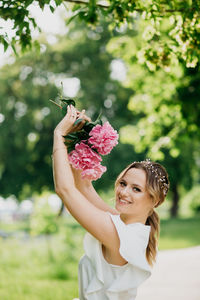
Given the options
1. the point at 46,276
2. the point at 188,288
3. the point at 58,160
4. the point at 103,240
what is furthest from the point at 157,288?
the point at 58,160

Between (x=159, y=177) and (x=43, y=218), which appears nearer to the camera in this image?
(x=159, y=177)

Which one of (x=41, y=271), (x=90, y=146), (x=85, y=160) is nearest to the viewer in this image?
(x=85, y=160)

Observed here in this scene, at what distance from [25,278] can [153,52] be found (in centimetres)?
587

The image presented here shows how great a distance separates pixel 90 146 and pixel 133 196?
0.44 m

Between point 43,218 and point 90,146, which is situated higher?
point 90,146

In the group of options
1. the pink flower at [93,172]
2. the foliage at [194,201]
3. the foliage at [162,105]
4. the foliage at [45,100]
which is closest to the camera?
the pink flower at [93,172]

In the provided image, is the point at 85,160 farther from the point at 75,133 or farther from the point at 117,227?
the point at 117,227

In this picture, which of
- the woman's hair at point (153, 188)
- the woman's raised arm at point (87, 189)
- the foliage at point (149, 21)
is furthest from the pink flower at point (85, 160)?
the foliage at point (149, 21)

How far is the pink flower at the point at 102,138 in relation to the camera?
7.97 feet

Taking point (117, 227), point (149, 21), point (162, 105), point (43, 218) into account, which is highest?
point (149, 21)

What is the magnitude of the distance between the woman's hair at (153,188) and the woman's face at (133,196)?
35mm

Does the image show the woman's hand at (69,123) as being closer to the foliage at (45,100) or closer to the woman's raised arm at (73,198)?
the woman's raised arm at (73,198)

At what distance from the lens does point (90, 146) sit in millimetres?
2480

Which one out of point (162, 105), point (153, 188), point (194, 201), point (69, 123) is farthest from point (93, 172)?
point (194, 201)
